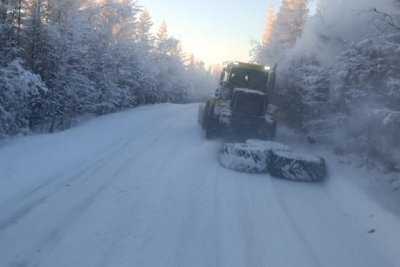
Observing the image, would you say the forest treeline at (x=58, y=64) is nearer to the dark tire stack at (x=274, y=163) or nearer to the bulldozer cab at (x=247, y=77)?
the dark tire stack at (x=274, y=163)

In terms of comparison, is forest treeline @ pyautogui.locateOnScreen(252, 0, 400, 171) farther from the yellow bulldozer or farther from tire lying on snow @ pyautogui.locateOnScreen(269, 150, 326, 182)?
the yellow bulldozer

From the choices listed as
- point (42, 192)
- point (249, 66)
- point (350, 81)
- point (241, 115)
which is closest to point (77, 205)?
point (42, 192)

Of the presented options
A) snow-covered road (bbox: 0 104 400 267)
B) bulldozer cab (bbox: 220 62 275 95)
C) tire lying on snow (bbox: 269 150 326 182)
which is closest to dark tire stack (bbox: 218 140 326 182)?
tire lying on snow (bbox: 269 150 326 182)

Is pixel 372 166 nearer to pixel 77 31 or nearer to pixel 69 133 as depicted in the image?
pixel 69 133

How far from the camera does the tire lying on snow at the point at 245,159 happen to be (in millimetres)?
10398

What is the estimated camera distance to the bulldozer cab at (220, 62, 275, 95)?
52.0ft

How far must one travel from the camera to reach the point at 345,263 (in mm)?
5773

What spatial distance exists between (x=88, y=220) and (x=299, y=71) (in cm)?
1259

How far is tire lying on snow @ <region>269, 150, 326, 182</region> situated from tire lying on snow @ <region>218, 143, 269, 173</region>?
31cm

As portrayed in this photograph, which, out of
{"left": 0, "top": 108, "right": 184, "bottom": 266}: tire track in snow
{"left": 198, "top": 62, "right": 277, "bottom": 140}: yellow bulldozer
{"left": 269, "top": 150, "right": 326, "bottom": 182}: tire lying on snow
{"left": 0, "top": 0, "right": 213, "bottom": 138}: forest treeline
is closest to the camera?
{"left": 0, "top": 108, "right": 184, "bottom": 266}: tire track in snow

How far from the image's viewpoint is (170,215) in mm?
6781

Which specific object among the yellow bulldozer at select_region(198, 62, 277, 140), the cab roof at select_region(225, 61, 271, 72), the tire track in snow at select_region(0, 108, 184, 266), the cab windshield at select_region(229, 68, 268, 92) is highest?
the cab roof at select_region(225, 61, 271, 72)

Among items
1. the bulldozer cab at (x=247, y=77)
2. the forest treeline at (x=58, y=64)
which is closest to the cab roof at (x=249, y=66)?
the bulldozer cab at (x=247, y=77)

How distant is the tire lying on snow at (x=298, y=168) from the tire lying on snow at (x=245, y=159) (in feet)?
1.03
